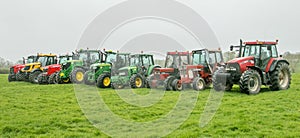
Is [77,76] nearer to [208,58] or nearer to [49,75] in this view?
[49,75]

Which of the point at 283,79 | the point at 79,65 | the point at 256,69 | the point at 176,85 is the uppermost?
the point at 79,65

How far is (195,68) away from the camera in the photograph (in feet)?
44.7

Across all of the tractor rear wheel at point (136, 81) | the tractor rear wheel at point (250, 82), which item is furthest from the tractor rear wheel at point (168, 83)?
the tractor rear wheel at point (250, 82)

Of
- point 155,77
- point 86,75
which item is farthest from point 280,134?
point 86,75

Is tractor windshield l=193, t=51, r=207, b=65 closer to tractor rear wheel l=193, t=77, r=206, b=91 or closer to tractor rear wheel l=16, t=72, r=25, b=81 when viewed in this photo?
tractor rear wheel l=193, t=77, r=206, b=91

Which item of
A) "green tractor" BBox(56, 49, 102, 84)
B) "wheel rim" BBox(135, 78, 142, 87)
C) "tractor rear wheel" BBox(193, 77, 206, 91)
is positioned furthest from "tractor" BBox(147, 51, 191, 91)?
"green tractor" BBox(56, 49, 102, 84)

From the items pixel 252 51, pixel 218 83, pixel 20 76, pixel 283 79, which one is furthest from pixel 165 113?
pixel 20 76

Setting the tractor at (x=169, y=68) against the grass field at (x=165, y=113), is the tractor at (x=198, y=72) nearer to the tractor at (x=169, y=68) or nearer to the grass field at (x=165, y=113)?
the tractor at (x=169, y=68)

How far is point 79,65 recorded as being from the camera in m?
17.4

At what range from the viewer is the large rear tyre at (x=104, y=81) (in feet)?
49.7

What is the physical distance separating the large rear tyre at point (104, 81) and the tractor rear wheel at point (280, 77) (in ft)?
25.3

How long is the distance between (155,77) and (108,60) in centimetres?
364

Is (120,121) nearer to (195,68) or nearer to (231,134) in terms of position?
(231,134)

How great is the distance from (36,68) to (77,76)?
17.1 ft
